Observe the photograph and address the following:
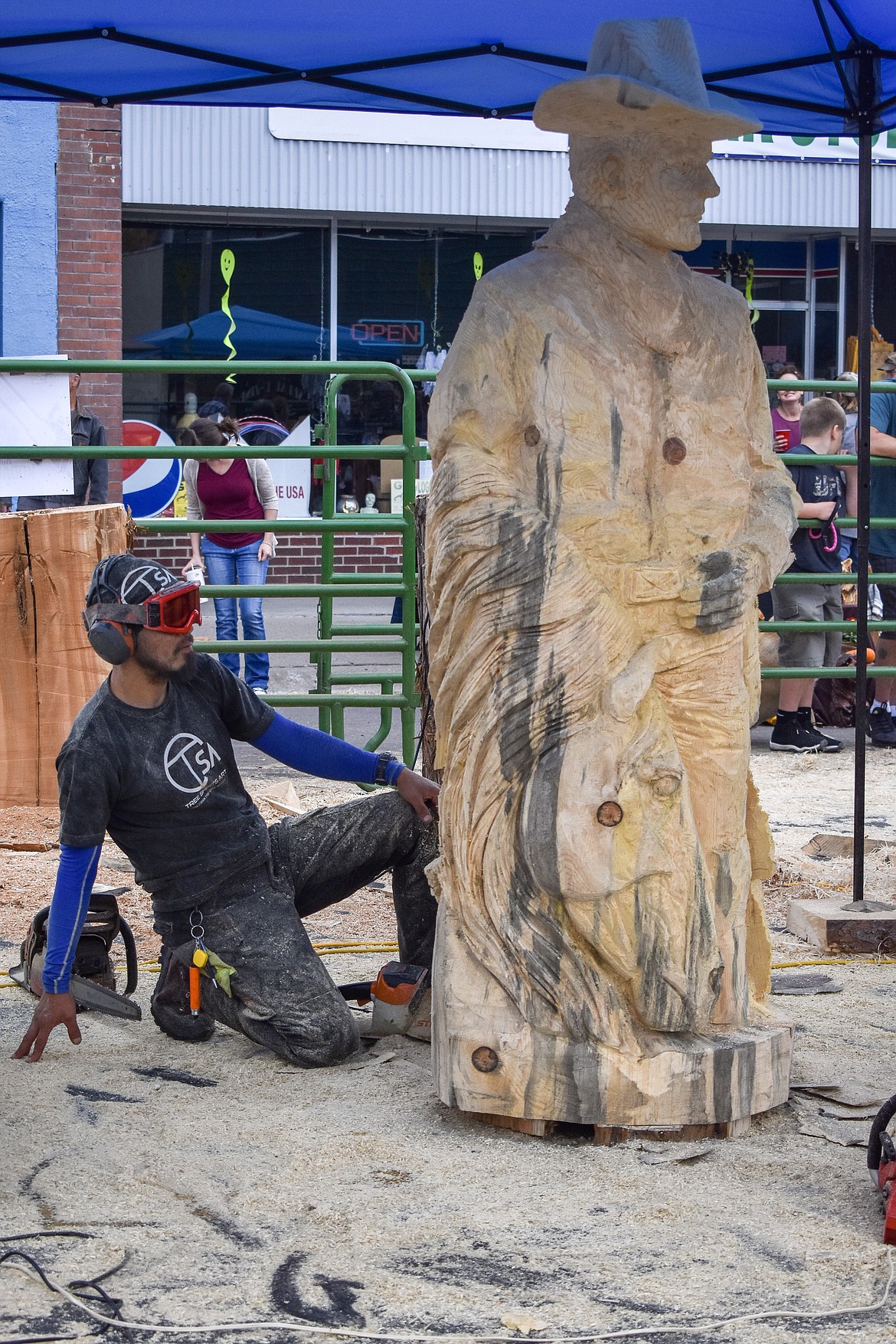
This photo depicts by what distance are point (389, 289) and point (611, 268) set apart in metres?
10.6

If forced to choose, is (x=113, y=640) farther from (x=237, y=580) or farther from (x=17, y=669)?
(x=237, y=580)

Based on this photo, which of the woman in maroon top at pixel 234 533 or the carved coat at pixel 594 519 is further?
the woman in maroon top at pixel 234 533

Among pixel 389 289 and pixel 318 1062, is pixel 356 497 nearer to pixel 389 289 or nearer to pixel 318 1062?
pixel 389 289

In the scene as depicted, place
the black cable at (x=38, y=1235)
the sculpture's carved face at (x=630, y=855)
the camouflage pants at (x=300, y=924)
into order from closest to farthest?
the black cable at (x=38, y=1235) → the sculpture's carved face at (x=630, y=855) → the camouflage pants at (x=300, y=924)

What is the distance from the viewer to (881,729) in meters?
8.66

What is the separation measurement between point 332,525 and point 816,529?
262 centimetres

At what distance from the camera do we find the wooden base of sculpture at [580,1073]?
3266 millimetres

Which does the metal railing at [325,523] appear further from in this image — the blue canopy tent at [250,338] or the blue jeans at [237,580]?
the blue canopy tent at [250,338]

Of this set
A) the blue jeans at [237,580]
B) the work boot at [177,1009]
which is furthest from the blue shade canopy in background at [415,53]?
the blue jeans at [237,580]

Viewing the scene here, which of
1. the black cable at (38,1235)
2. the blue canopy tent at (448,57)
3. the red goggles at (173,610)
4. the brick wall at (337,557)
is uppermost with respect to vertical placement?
the blue canopy tent at (448,57)

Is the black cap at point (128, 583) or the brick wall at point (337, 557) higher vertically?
the brick wall at point (337, 557)

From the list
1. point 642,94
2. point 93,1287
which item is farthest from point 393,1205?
point 642,94

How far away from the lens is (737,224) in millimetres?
14062

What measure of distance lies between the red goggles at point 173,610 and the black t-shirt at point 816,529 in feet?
15.8
